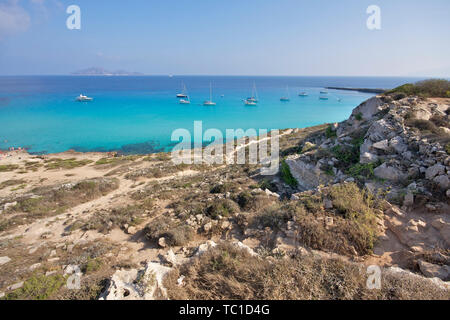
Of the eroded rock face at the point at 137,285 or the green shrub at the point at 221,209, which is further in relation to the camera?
the green shrub at the point at 221,209

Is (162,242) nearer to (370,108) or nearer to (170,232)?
(170,232)

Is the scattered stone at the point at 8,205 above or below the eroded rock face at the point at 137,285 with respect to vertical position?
below

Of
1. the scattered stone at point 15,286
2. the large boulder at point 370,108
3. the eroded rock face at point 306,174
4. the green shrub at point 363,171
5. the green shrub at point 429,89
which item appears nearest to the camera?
the scattered stone at point 15,286

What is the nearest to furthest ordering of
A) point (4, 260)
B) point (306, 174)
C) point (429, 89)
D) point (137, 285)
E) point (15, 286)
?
point (137, 285) → point (15, 286) → point (4, 260) → point (306, 174) → point (429, 89)

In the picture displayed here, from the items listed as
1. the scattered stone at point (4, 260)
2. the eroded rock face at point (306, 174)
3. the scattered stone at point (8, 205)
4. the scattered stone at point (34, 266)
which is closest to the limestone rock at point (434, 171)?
the eroded rock face at point (306, 174)


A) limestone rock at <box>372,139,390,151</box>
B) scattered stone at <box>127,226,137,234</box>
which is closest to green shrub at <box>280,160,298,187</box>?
limestone rock at <box>372,139,390,151</box>

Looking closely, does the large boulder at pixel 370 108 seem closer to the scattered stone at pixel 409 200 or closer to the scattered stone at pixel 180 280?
the scattered stone at pixel 409 200

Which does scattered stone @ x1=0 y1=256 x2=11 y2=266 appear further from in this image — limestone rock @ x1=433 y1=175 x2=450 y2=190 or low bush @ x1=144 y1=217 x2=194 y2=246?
limestone rock @ x1=433 y1=175 x2=450 y2=190

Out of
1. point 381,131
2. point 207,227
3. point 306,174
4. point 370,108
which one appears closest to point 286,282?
point 207,227

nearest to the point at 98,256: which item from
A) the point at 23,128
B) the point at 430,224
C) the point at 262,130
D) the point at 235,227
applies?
the point at 235,227

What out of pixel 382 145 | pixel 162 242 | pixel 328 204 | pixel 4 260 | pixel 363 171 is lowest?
pixel 4 260

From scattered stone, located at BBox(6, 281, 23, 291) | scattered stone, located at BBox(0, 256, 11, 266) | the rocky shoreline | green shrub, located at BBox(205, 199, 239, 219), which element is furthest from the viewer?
green shrub, located at BBox(205, 199, 239, 219)
